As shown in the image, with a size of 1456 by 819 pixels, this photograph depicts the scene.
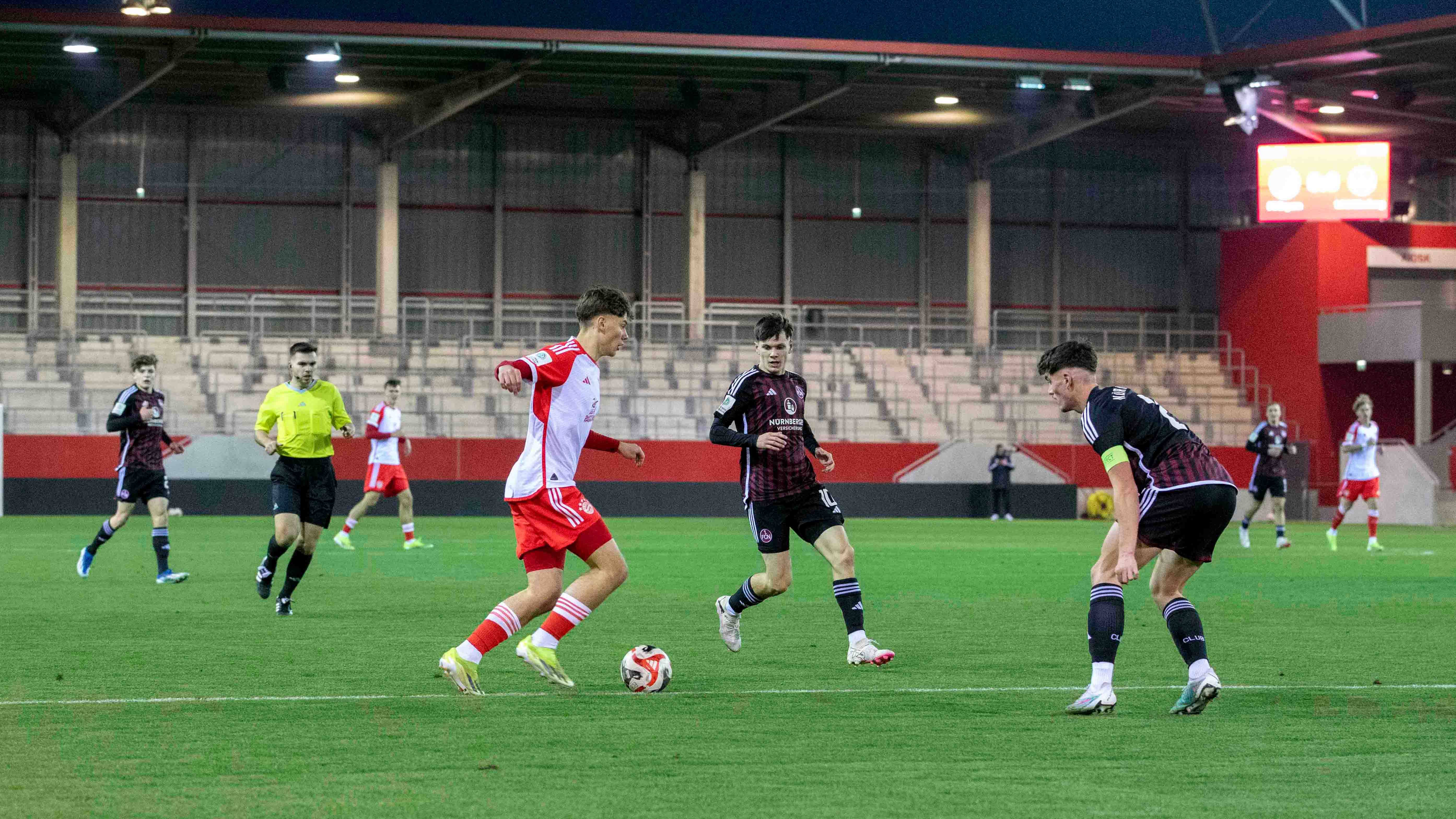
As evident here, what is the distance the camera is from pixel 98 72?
3906cm

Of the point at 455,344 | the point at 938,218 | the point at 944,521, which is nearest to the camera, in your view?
the point at 944,521

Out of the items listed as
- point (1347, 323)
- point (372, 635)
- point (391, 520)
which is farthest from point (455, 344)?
point (372, 635)

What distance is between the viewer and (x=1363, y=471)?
26234 millimetres

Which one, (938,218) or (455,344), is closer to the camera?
(455,344)

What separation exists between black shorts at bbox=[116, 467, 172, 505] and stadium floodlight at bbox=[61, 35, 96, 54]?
20207 millimetres

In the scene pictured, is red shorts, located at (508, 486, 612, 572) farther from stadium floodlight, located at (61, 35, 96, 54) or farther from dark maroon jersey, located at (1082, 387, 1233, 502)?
stadium floodlight, located at (61, 35, 96, 54)

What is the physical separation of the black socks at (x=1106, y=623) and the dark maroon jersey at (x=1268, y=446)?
19174 millimetres

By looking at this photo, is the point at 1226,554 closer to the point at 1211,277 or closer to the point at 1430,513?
the point at 1430,513

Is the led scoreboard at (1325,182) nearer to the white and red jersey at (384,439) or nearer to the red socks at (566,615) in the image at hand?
the white and red jersey at (384,439)

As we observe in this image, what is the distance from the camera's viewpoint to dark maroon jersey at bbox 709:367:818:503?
10914 mm

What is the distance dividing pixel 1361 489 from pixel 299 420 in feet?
59.3

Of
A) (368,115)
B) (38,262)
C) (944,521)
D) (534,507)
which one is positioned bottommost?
(944,521)

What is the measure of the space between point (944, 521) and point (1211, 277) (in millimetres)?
18184

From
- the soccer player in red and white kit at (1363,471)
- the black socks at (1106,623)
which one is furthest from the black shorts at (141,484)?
the soccer player in red and white kit at (1363,471)
